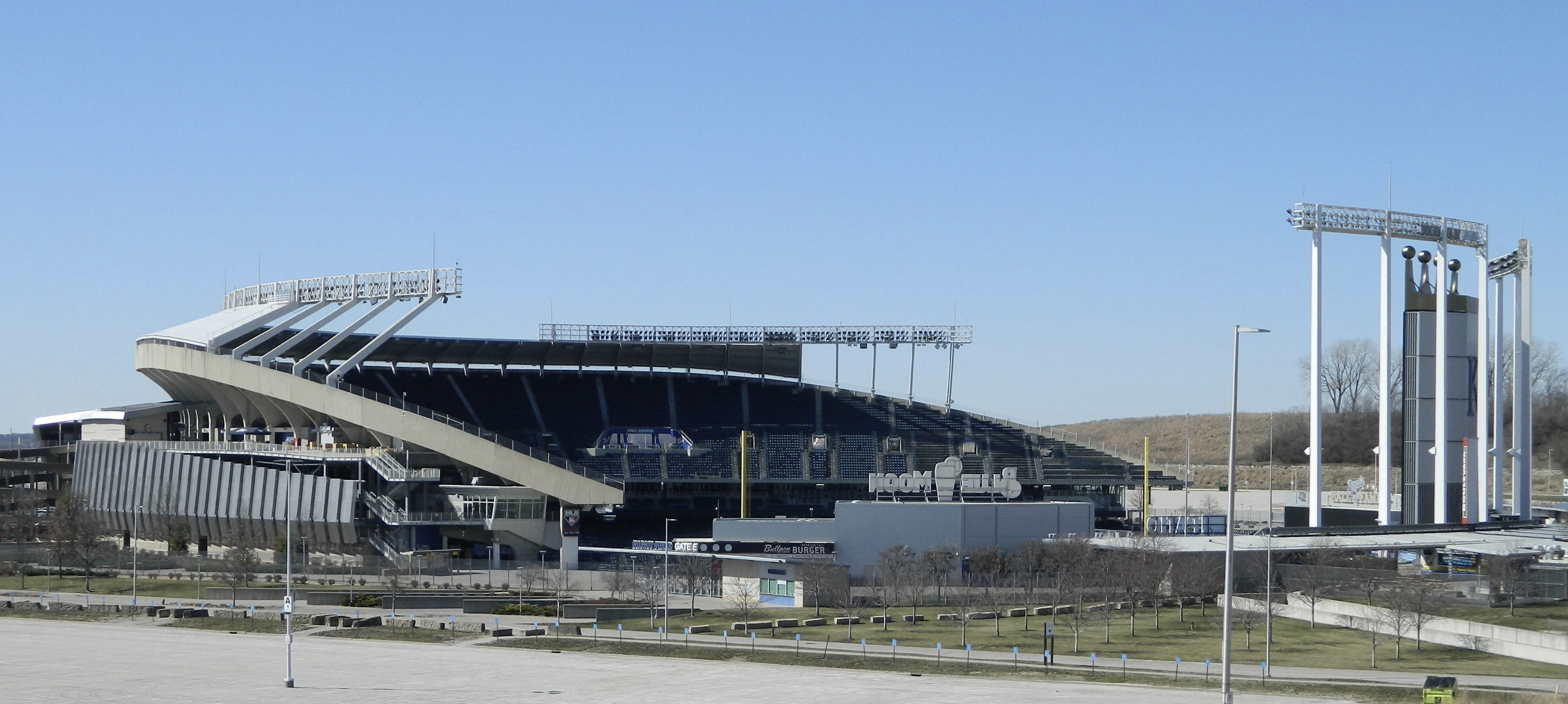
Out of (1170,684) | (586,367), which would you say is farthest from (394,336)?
(1170,684)

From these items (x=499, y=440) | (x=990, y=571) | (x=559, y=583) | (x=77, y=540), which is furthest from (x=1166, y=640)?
(x=77, y=540)

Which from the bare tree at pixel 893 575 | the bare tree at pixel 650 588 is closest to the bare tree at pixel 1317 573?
the bare tree at pixel 893 575

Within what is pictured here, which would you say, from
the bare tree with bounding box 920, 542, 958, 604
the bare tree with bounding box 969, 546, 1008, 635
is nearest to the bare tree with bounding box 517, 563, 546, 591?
the bare tree with bounding box 920, 542, 958, 604

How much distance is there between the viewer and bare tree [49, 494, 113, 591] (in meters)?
79.1

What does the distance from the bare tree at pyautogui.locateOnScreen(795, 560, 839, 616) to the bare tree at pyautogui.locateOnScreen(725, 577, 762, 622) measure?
2331 millimetres

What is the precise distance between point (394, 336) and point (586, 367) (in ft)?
49.9

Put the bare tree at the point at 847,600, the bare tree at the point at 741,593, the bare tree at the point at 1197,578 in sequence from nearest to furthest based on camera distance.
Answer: the bare tree at the point at 847,600 → the bare tree at the point at 1197,578 → the bare tree at the point at 741,593

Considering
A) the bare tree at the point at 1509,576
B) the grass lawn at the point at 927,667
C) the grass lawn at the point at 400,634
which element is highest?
the bare tree at the point at 1509,576

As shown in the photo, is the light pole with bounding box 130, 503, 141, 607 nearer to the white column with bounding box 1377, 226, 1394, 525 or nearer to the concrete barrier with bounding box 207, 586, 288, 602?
the concrete barrier with bounding box 207, 586, 288, 602

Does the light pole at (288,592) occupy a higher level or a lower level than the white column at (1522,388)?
lower

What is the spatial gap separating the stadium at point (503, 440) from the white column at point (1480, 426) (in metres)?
21.6

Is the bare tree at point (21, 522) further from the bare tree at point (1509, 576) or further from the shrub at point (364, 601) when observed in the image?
the bare tree at point (1509, 576)

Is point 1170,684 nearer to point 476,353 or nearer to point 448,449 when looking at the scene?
point 448,449

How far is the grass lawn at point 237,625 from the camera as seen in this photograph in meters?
58.6
